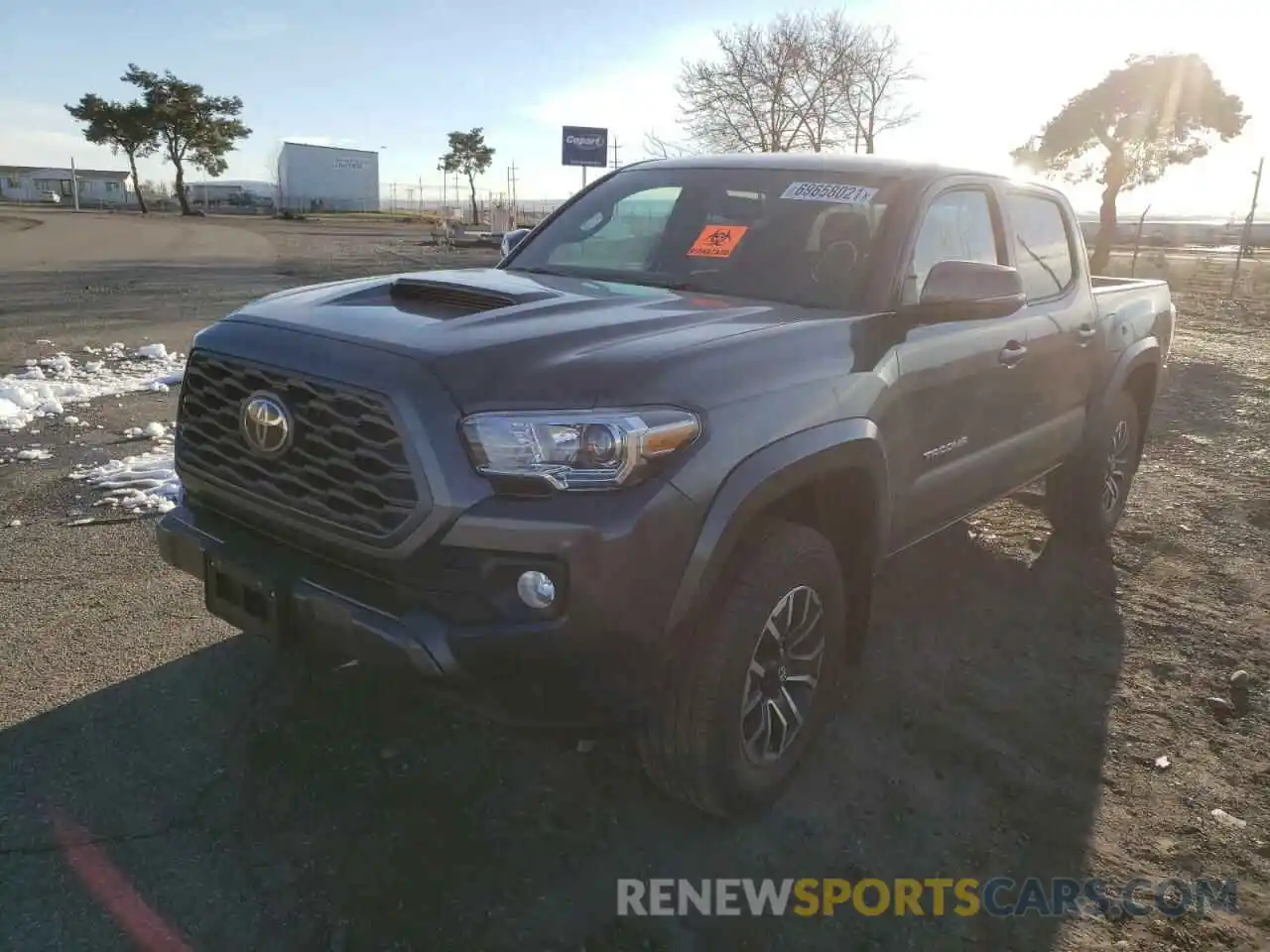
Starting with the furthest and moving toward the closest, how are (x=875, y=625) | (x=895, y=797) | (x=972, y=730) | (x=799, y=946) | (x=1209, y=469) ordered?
(x=1209, y=469)
(x=875, y=625)
(x=972, y=730)
(x=895, y=797)
(x=799, y=946)

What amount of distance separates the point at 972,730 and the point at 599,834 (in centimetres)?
145

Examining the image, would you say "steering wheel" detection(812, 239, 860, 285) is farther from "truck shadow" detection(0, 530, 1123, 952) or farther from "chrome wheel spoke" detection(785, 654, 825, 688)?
"truck shadow" detection(0, 530, 1123, 952)

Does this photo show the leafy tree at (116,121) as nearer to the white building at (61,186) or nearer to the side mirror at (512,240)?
the white building at (61,186)

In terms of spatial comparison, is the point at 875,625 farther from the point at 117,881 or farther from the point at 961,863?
the point at 117,881

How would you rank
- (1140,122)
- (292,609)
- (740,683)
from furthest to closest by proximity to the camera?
(1140,122), (740,683), (292,609)

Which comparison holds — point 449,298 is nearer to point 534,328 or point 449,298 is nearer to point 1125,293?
point 534,328

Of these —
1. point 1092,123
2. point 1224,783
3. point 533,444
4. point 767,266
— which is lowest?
point 1224,783

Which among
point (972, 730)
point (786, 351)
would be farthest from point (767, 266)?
point (972, 730)

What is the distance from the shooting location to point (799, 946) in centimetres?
246

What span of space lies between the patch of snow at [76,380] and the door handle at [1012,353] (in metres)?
4.88

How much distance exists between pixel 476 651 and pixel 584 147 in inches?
1235

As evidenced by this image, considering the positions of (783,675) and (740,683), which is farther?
(783,675)

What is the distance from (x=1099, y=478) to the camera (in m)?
5.13

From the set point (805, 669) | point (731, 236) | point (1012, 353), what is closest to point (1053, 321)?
point (1012, 353)
